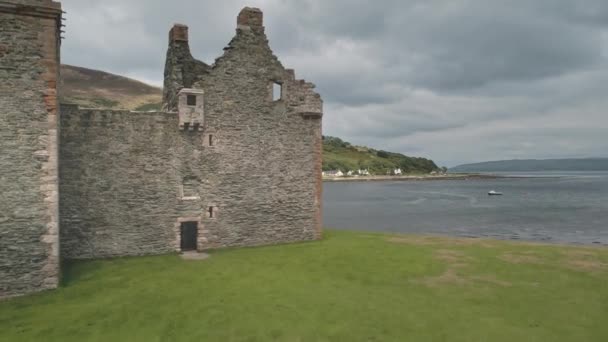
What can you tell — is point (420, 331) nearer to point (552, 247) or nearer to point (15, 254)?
point (15, 254)

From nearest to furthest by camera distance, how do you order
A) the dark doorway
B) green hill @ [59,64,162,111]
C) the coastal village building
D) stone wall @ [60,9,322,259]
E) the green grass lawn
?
the green grass lawn
the coastal village building
stone wall @ [60,9,322,259]
the dark doorway
green hill @ [59,64,162,111]

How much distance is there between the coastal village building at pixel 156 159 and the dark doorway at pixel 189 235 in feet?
0.26

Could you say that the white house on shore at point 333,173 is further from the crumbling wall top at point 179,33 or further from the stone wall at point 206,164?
the crumbling wall top at point 179,33

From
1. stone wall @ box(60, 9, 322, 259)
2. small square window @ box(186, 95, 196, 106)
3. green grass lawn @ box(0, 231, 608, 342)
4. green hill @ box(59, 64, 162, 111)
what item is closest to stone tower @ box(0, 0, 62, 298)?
green grass lawn @ box(0, 231, 608, 342)

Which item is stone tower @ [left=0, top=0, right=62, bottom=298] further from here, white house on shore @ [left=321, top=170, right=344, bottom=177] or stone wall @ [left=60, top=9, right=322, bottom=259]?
white house on shore @ [left=321, top=170, right=344, bottom=177]

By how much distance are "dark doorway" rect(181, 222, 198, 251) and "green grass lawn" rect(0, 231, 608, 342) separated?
1522 mm

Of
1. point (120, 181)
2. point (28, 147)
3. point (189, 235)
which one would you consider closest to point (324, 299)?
point (189, 235)

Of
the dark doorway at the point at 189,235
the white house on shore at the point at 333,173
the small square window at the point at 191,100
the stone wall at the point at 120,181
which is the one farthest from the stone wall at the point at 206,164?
the white house on shore at the point at 333,173

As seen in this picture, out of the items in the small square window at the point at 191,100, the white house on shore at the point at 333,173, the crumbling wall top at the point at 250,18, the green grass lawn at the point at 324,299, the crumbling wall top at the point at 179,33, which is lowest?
the green grass lawn at the point at 324,299

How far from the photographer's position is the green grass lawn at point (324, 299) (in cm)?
1144

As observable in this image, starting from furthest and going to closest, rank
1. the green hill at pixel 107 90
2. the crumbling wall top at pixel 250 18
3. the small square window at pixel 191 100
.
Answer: the green hill at pixel 107 90
the crumbling wall top at pixel 250 18
the small square window at pixel 191 100

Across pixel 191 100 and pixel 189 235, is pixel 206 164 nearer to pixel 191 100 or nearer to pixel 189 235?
pixel 191 100

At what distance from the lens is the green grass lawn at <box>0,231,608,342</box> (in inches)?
450

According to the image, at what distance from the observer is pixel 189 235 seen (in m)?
21.1
